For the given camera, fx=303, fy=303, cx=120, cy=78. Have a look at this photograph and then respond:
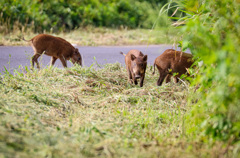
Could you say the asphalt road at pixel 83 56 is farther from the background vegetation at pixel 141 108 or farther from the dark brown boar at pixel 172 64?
the background vegetation at pixel 141 108

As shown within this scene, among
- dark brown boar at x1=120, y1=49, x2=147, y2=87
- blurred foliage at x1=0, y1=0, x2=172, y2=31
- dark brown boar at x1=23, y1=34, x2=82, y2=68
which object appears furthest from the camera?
blurred foliage at x1=0, y1=0, x2=172, y2=31

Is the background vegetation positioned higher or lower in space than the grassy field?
lower

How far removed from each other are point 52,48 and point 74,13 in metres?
6.95

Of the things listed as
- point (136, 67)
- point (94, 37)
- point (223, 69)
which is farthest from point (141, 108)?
point (94, 37)

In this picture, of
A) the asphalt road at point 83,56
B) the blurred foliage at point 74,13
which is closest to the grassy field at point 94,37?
the blurred foliage at point 74,13

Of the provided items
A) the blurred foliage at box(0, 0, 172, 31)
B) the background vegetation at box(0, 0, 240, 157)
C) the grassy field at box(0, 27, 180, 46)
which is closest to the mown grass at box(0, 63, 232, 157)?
the background vegetation at box(0, 0, 240, 157)

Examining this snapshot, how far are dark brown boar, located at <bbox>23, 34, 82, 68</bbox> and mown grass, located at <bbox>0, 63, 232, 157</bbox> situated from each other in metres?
2.30

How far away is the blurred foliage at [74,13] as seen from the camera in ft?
43.6

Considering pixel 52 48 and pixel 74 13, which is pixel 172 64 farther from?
pixel 74 13

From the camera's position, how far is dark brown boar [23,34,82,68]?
322 inches

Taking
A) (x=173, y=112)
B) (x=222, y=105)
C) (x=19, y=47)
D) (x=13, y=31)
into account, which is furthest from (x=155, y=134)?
(x=13, y=31)

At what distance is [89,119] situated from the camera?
375cm

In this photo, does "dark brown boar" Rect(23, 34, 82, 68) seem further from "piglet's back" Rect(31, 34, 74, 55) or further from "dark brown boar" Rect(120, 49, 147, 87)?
"dark brown boar" Rect(120, 49, 147, 87)

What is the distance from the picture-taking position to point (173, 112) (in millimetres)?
4285
